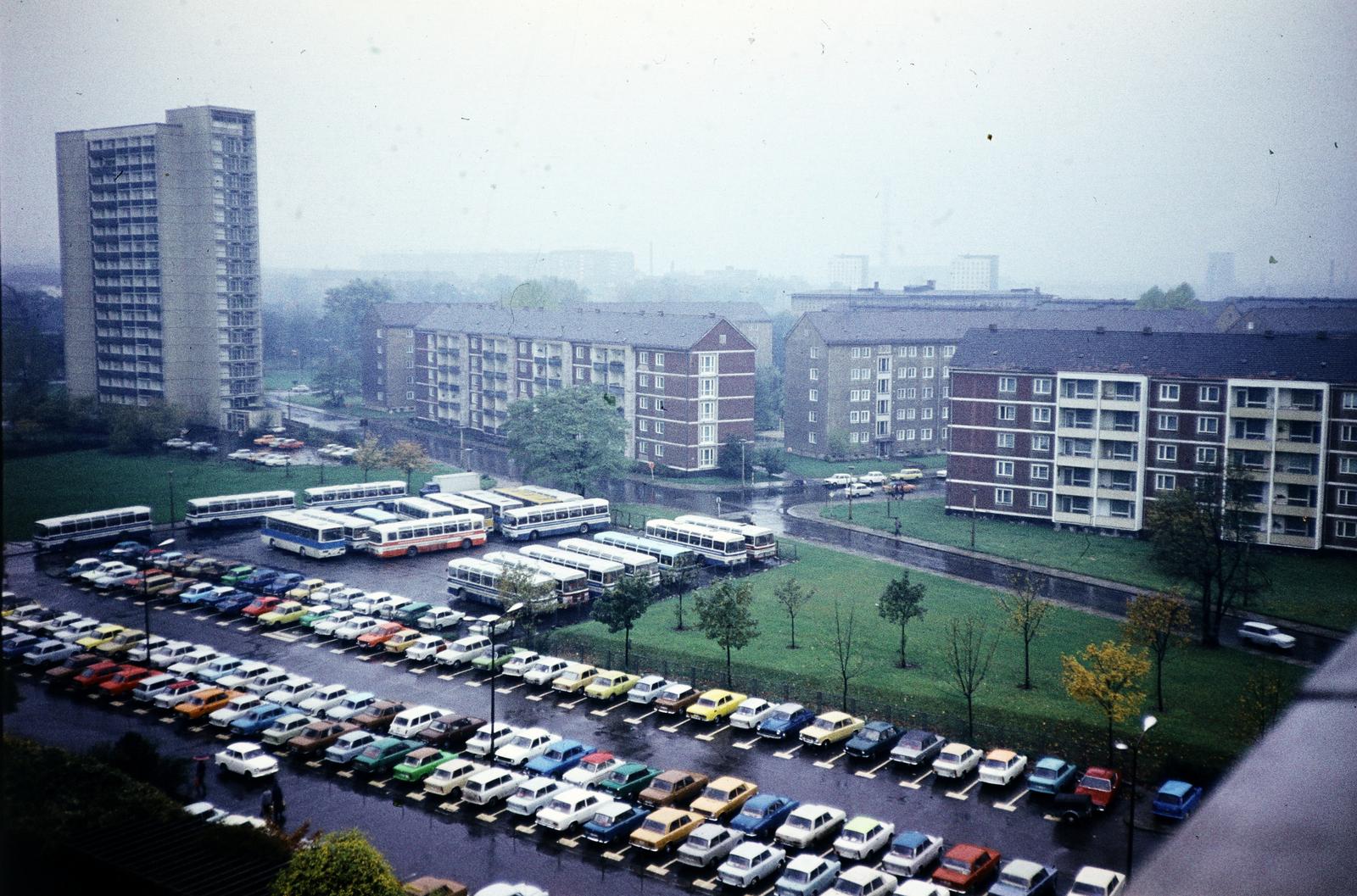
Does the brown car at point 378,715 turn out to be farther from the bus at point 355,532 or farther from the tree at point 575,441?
the tree at point 575,441

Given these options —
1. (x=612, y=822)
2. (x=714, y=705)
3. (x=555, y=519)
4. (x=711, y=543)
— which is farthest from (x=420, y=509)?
(x=612, y=822)

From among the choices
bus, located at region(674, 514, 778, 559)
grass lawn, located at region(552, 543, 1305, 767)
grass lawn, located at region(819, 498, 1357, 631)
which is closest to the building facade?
bus, located at region(674, 514, 778, 559)

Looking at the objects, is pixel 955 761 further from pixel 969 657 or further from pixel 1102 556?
pixel 1102 556

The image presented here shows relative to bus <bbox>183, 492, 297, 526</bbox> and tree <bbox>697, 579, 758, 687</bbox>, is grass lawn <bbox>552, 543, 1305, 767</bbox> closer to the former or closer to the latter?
tree <bbox>697, 579, 758, 687</bbox>

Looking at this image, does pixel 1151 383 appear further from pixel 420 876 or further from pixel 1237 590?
pixel 420 876

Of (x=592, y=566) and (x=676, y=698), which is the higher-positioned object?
(x=592, y=566)
